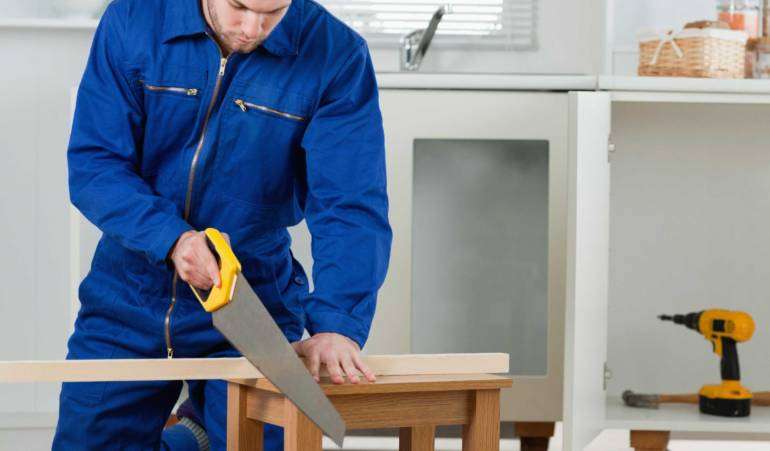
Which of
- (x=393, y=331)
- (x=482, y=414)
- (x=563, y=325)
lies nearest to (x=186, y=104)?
(x=482, y=414)

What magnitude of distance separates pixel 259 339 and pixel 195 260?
0.15 metres

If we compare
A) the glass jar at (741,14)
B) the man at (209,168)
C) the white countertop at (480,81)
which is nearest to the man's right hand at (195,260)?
the man at (209,168)

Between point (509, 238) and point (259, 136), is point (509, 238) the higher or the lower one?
the lower one

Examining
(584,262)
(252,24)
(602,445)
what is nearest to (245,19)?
(252,24)

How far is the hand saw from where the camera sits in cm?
121

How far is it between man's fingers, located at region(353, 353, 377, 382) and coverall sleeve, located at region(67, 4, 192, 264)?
0.29 metres

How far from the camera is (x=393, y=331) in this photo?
246cm

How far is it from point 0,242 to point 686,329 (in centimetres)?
173

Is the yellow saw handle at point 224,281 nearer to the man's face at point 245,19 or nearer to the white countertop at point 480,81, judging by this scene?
the man's face at point 245,19

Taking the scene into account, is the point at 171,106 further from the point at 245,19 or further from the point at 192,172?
the point at 245,19

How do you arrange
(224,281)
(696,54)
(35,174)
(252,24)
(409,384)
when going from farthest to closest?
1. (35,174)
2. (696,54)
3. (252,24)
4. (409,384)
5. (224,281)

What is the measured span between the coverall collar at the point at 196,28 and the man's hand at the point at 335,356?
0.40m

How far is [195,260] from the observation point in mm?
1339

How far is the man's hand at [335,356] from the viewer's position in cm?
135
